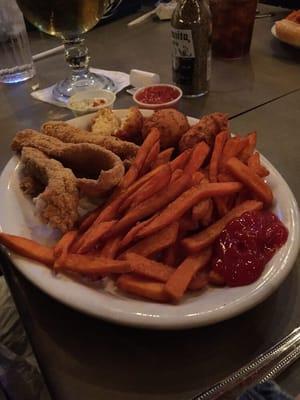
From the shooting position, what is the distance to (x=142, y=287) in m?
0.60

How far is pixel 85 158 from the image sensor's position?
2.61ft

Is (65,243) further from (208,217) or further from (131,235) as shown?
(208,217)

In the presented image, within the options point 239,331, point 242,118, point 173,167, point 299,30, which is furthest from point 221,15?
point 239,331

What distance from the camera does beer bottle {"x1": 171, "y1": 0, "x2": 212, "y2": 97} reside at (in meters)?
1.13

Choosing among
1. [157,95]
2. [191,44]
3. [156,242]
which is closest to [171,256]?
[156,242]

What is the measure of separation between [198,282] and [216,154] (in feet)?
0.84

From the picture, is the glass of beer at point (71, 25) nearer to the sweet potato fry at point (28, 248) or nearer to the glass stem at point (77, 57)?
the glass stem at point (77, 57)

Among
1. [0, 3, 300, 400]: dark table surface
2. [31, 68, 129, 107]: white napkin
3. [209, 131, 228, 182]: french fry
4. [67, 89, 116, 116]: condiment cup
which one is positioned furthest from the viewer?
[31, 68, 129, 107]: white napkin

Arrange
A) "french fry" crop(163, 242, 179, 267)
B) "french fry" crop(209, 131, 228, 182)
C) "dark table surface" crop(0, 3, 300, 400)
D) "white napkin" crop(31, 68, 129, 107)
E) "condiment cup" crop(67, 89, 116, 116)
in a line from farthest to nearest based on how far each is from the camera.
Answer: "white napkin" crop(31, 68, 129, 107), "condiment cup" crop(67, 89, 116, 116), "french fry" crop(209, 131, 228, 182), "french fry" crop(163, 242, 179, 267), "dark table surface" crop(0, 3, 300, 400)

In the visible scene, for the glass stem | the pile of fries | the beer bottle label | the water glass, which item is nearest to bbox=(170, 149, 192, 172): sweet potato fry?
the pile of fries

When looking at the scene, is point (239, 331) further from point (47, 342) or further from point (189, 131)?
point (189, 131)

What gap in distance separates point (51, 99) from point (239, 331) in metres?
0.89

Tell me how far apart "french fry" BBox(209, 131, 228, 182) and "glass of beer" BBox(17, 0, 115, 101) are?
1.84ft

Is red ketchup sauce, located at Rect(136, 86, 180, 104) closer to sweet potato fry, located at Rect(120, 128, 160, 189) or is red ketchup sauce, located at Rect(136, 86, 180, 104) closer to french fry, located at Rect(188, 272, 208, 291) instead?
sweet potato fry, located at Rect(120, 128, 160, 189)
